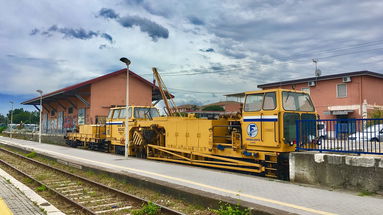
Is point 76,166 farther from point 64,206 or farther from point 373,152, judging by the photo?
point 373,152

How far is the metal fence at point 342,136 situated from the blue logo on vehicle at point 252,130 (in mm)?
1361

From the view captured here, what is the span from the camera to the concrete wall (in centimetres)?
735

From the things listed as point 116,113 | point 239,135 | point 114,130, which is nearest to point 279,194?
point 239,135

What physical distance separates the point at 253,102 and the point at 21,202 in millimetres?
7239

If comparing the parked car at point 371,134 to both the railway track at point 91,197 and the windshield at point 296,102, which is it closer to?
the windshield at point 296,102

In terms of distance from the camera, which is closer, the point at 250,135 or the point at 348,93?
the point at 250,135

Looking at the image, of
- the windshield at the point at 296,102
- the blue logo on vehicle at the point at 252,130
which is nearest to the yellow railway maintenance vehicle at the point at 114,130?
the blue logo on vehicle at the point at 252,130

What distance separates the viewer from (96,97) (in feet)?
109

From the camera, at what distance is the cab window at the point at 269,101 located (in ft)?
32.6

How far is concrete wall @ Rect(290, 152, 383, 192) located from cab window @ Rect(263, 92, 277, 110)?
173 cm

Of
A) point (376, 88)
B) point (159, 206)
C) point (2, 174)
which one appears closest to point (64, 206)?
point (159, 206)

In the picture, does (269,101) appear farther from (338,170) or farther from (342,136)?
(338,170)

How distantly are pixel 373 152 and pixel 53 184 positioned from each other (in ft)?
32.0

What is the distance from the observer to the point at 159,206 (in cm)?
695
